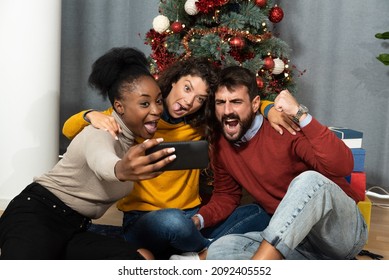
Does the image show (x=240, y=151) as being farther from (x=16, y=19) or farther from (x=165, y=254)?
(x=16, y=19)

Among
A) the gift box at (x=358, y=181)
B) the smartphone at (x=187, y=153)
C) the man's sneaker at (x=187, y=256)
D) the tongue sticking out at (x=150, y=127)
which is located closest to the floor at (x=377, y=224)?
the gift box at (x=358, y=181)

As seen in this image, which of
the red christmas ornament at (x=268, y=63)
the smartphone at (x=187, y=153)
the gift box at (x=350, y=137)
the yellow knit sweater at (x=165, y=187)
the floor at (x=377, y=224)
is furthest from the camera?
the red christmas ornament at (x=268, y=63)

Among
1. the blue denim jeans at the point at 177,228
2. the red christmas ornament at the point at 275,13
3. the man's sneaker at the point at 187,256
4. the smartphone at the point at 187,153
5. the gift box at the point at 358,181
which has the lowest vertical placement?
the man's sneaker at the point at 187,256

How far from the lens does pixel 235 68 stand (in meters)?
1.96

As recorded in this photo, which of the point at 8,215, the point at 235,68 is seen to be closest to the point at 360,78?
the point at 235,68

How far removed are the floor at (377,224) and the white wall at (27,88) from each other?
41 centimetres

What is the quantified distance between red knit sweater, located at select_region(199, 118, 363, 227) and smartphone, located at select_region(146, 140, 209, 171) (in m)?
0.43

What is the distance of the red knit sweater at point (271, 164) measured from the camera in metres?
1.75

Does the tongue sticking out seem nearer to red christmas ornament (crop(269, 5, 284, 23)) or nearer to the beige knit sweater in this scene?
the beige knit sweater

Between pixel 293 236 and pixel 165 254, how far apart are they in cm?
66

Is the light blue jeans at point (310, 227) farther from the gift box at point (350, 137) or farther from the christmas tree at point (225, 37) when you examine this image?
the christmas tree at point (225, 37)

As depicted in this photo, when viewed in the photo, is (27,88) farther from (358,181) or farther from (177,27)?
(358,181)

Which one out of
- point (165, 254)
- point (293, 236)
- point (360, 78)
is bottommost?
point (165, 254)

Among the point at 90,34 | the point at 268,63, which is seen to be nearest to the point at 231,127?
the point at 268,63
